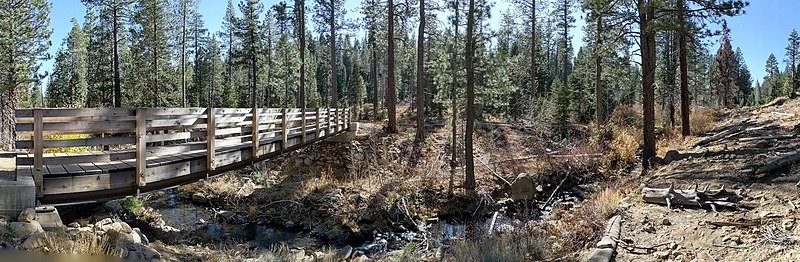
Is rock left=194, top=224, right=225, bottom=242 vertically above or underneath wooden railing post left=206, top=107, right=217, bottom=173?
underneath

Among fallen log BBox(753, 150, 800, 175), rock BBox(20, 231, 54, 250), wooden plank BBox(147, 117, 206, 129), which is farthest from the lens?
fallen log BBox(753, 150, 800, 175)

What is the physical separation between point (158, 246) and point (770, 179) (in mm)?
10848

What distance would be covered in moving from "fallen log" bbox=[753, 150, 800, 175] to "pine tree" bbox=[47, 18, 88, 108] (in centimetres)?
4254

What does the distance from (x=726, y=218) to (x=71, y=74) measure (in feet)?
165

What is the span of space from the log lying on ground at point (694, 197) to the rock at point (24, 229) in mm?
9452

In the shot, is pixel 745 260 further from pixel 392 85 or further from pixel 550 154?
pixel 392 85

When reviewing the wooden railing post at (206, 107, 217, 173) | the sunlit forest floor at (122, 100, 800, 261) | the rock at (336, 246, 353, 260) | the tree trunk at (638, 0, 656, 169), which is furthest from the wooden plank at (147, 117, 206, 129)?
the tree trunk at (638, 0, 656, 169)

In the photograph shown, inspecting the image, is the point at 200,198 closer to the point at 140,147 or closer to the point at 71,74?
the point at 140,147

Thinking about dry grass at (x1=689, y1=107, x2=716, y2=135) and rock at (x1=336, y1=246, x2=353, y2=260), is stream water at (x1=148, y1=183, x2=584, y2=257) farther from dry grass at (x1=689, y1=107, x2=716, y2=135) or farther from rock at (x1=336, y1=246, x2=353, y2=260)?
dry grass at (x1=689, y1=107, x2=716, y2=135)

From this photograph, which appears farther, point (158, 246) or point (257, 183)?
point (257, 183)

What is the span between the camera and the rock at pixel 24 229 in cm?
474

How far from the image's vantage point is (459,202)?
1459 cm

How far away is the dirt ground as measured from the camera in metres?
5.70

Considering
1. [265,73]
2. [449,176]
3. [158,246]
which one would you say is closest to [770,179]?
[449,176]
